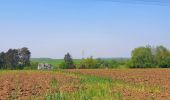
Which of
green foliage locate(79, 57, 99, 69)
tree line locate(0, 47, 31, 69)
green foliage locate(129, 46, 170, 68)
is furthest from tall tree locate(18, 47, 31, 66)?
green foliage locate(129, 46, 170, 68)

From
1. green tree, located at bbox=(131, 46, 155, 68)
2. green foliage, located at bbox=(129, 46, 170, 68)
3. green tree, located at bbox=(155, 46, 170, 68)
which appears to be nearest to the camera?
green tree, located at bbox=(155, 46, 170, 68)

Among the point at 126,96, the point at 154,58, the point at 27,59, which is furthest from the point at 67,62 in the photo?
the point at 126,96

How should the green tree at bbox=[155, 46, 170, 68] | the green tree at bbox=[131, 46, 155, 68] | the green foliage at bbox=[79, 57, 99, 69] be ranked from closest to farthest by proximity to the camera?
the green tree at bbox=[155, 46, 170, 68]
the green tree at bbox=[131, 46, 155, 68]
the green foliage at bbox=[79, 57, 99, 69]

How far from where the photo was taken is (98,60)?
7388 centimetres

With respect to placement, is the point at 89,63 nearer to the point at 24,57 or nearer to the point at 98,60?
the point at 98,60

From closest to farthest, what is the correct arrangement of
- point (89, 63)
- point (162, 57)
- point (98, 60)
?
point (162, 57), point (89, 63), point (98, 60)

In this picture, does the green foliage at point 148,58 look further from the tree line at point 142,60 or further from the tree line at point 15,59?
the tree line at point 15,59

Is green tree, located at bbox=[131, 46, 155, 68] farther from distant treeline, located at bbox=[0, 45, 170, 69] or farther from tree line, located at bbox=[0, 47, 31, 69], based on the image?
tree line, located at bbox=[0, 47, 31, 69]

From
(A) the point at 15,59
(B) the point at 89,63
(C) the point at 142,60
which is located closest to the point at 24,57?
(A) the point at 15,59

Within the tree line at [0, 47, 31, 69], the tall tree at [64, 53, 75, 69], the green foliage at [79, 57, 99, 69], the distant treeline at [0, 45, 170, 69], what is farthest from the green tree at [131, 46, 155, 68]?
the tree line at [0, 47, 31, 69]

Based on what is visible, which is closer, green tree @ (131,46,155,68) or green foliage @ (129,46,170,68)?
green foliage @ (129,46,170,68)

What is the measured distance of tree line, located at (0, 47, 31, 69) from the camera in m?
69.7

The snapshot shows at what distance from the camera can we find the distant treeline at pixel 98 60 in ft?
218

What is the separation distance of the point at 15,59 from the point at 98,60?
14226 millimetres
